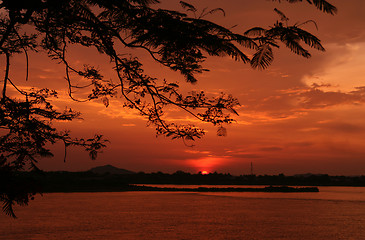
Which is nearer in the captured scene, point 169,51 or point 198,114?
point 169,51

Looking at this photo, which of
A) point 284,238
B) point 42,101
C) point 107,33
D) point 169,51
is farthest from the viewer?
point 284,238

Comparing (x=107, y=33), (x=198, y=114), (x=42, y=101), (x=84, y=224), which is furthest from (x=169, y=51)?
(x=84, y=224)

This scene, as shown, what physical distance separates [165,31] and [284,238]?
39.9 metres

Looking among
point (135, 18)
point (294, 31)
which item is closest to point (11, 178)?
point (135, 18)

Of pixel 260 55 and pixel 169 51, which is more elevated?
pixel 169 51

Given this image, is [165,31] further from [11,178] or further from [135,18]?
[11,178]

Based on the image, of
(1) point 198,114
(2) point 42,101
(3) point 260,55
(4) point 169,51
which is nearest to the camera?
(3) point 260,55

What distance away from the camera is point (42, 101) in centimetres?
1048

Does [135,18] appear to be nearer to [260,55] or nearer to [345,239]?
[260,55]

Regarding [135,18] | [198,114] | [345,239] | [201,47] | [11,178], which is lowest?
[345,239]

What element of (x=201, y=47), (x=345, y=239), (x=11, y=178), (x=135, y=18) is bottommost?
(x=345, y=239)

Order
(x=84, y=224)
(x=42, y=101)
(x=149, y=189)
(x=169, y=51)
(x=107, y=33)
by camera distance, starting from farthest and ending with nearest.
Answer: (x=149, y=189)
(x=84, y=224)
(x=42, y=101)
(x=107, y=33)
(x=169, y=51)

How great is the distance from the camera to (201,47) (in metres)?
6.59

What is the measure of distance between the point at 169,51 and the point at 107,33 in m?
1.47
